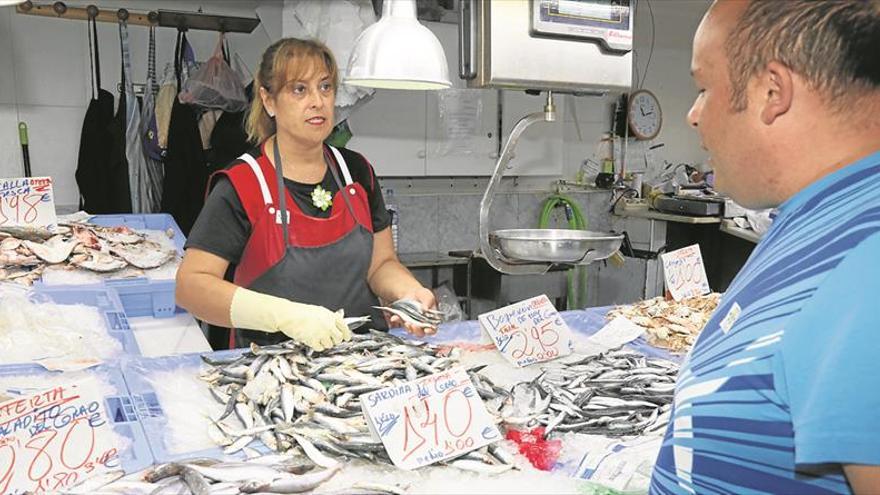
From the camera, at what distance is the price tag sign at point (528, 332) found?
2.41 m

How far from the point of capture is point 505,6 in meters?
1.75

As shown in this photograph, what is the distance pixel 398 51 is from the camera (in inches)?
82.6

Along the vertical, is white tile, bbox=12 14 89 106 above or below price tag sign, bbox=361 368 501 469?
above

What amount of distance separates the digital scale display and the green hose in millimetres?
4772

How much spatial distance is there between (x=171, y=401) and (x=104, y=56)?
13.5 feet

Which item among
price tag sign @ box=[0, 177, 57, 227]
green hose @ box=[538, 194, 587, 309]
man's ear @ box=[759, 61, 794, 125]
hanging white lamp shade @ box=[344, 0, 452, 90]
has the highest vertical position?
hanging white lamp shade @ box=[344, 0, 452, 90]

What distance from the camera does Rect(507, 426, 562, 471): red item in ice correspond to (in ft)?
5.37

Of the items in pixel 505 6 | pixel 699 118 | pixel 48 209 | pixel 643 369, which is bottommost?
pixel 643 369

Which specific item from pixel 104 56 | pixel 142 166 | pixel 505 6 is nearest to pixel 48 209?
pixel 142 166

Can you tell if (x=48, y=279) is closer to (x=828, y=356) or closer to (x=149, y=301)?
(x=149, y=301)

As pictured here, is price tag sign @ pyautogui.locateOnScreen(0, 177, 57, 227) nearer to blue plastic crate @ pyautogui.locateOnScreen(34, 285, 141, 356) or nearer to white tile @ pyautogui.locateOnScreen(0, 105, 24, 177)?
blue plastic crate @ pyautogui.locateOnScreen(34, 285, 141, 356)

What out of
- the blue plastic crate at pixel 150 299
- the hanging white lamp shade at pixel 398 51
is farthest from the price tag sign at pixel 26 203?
the hanging white lamp shade at pixel 398 51

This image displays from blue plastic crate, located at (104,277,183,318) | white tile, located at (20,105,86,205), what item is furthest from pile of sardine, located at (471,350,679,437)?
white tile, located at (20,105,86,205)

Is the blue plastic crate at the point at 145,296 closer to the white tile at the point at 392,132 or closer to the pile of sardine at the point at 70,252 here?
the pile of sardine at the point at 70,252
